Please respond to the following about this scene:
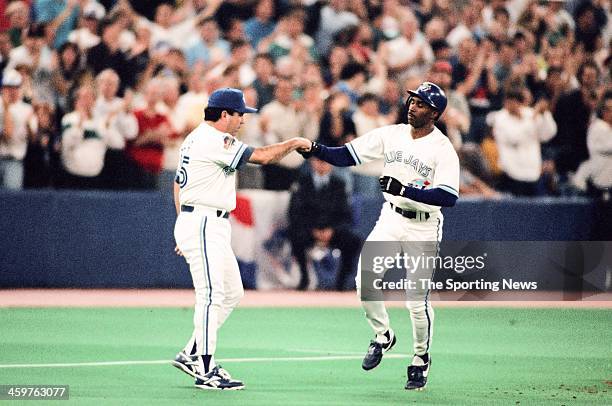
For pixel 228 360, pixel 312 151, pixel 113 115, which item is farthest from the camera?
pixel 113 115

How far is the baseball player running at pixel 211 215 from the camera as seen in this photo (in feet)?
30.8

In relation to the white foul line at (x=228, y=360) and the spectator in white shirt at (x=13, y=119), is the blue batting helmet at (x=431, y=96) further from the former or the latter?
the spectator in white shirt at (x=13, y=119)

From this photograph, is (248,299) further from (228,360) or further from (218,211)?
(218,211)

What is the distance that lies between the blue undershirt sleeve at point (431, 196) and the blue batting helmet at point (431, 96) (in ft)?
2.30

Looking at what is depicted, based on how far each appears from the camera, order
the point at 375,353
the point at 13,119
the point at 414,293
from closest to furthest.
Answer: the point at 414,293
the point at 375,353
the point at 13,119

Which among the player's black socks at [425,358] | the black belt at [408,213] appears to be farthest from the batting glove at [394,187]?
the player's black socks at [425,358]

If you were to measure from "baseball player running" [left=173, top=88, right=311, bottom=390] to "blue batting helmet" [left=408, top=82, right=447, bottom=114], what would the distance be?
1.09 m

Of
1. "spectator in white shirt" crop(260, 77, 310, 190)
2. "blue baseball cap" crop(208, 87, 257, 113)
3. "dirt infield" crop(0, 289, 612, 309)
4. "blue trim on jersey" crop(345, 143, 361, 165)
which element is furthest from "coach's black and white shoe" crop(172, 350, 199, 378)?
"spectator in white shirt" crop(260, 77, 310, 190)

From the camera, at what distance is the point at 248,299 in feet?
54.4

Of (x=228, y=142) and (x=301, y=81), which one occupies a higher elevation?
(x=301, y=81)

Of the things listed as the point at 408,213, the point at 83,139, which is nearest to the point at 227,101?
the point at 408,213

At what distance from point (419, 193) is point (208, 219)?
5.45 ft

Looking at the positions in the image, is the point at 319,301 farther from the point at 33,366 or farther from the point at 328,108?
the point at 33,366

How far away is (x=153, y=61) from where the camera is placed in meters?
17.9
